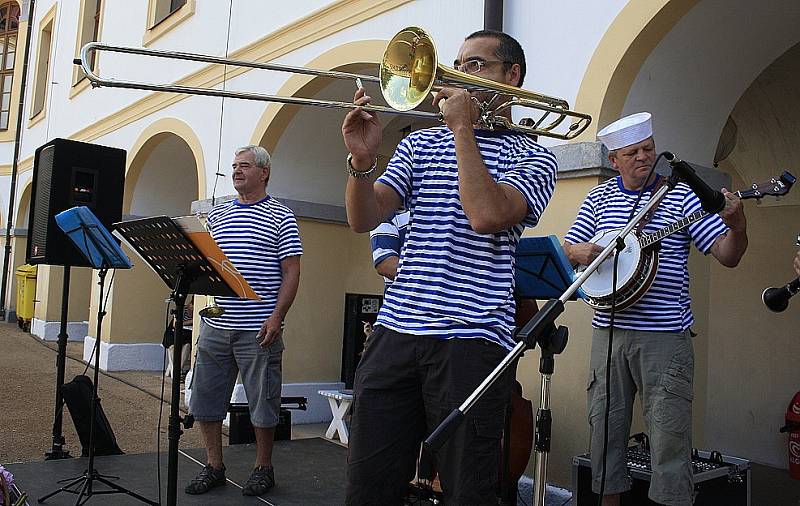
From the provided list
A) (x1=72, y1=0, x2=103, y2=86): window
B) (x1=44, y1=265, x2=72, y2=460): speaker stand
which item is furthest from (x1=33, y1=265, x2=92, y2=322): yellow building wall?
(x1=44, y1=265, x2=72, y2=460): speaker stand

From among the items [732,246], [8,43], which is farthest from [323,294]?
Answer: [8,43]

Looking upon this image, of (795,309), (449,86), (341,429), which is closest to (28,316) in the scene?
(341,429)

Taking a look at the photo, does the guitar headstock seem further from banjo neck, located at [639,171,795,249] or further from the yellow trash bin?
the yellow trash bin

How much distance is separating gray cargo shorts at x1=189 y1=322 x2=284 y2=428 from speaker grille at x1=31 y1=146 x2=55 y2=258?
1.59 meters

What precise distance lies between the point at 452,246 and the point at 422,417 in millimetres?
463

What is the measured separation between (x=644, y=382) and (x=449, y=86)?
1716 mm

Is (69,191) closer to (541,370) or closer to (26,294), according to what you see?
(541,370)

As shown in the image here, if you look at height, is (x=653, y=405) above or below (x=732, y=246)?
below

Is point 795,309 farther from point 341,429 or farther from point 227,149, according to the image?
point 227,149

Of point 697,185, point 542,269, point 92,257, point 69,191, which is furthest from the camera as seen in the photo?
point 69,191

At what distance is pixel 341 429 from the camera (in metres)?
6.55

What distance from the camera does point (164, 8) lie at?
10258mm

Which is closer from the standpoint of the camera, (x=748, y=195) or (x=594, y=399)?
(x=748, y=195)

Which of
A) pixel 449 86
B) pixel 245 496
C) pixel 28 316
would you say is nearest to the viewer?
pixel 449 86
